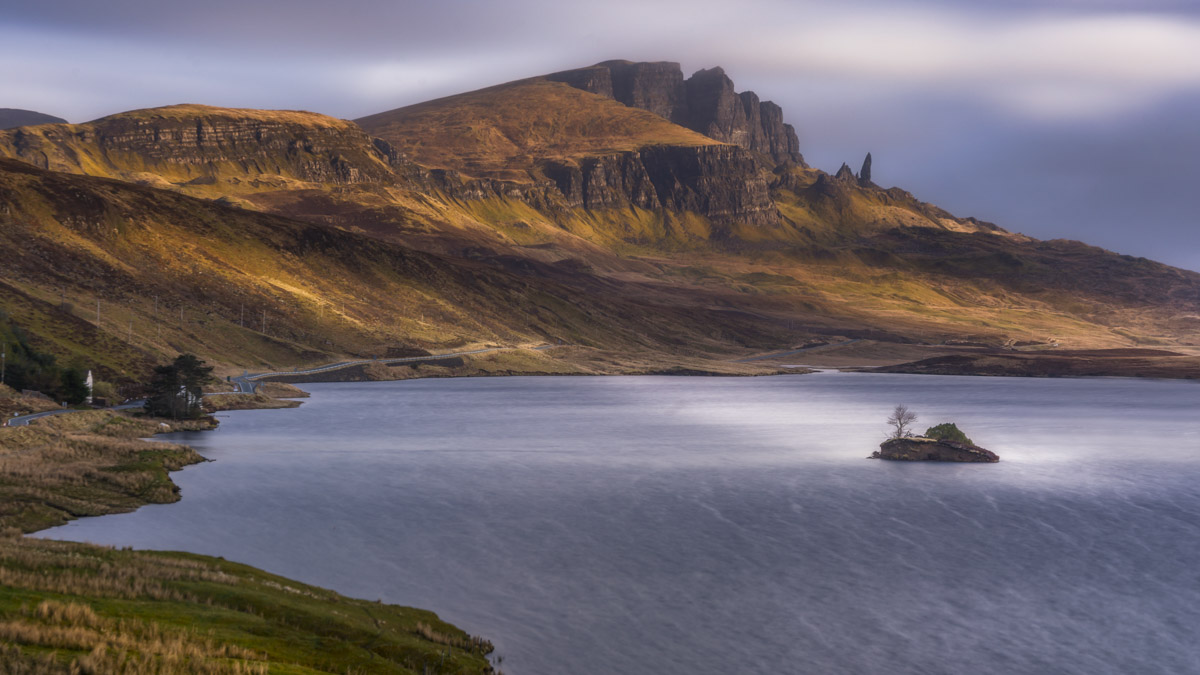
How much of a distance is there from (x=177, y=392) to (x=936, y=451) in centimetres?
7201

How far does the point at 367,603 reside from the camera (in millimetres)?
37094

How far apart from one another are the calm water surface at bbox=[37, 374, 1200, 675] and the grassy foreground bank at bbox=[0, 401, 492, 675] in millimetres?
3521

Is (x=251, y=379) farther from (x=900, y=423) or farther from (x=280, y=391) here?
(x=900, y=423)

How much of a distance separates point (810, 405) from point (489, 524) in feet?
335

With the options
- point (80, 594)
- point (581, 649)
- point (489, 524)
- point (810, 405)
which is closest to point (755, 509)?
point (489, 524)

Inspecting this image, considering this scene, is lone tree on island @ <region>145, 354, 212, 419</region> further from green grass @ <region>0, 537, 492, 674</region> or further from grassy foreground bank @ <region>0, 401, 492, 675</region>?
green grass @ <region>0, 537, 492, 674</region>

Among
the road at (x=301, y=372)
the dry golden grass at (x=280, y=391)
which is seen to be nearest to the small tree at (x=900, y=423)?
the dry golden grass at (x=280, y=391)

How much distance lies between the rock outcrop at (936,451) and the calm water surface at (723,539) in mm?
2576

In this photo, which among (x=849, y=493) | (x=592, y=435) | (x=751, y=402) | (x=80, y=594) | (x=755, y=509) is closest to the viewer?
(x=80, y=594)

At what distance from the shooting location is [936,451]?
89.6 m

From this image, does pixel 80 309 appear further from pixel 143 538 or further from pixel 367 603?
pixel 367 603

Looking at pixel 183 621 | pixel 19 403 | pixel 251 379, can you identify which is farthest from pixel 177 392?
pixel 183 621

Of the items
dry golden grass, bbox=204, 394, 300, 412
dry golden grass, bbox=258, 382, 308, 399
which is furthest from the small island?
dry golden grass, bbox=258, 382, 308, 399

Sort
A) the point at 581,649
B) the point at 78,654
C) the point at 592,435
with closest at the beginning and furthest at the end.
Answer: the point at 78,654 < the point at 581,649 < the point at 592,435
